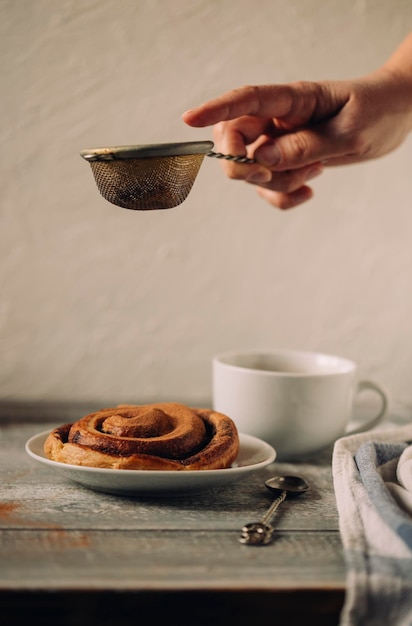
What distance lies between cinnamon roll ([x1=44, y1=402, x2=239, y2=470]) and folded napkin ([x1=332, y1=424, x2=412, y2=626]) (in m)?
0.13

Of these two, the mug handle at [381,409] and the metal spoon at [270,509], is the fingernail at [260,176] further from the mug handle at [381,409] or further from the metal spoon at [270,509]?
the metal spoon at [270,509]

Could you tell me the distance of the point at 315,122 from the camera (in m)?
1.01

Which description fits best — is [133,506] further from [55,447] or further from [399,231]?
[399,231]

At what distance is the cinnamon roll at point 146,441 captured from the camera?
0.68m

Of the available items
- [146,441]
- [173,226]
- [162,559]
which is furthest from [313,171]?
[162,559]

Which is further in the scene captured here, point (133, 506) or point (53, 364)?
point (53, 364)

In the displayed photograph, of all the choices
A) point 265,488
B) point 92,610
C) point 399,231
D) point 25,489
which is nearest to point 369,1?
point 399,231

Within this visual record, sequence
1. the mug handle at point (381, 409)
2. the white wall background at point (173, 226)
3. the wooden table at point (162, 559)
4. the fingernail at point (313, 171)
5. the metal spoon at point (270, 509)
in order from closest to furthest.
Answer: the wooden table at point (162, 559)
the metal spoon at point (270, 509)
the mug handle at point (381, 409)
the fingernail at point (313, 171)
the white wall background at point (173, 226)

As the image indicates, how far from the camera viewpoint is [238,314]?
1.35 m

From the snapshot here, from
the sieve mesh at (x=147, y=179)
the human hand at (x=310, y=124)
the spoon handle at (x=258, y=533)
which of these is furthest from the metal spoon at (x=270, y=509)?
the human hand at (x=310, y=124)

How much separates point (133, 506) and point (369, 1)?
1.04 metres

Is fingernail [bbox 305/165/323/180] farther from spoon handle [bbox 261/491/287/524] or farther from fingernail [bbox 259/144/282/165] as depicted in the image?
spoon handle [bbox 261/491/287/524]

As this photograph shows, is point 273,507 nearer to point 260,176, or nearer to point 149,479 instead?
point 149,479

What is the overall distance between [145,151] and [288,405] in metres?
0.35
